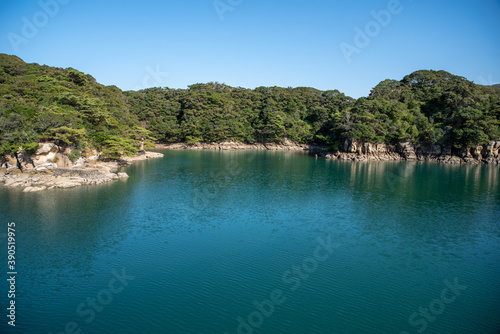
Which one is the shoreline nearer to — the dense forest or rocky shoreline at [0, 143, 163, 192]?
rocky shoreline at [0, 143, 163, 192]

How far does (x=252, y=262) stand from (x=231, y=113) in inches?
2470

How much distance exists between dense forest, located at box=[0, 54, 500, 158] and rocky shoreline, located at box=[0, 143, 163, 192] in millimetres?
1265

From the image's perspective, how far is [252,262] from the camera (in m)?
13.1

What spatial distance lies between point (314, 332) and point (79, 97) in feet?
113

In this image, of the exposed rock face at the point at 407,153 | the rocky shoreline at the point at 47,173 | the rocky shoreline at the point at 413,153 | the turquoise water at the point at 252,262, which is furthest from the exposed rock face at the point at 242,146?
the turquoise water at the point at 252,262

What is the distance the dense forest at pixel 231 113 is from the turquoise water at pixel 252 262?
9278mm

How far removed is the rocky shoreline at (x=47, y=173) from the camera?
987 inches

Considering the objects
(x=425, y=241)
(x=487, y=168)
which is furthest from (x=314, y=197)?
(x=487, y=168)

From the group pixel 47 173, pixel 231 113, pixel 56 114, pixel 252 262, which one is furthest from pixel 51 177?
pixel 231 113

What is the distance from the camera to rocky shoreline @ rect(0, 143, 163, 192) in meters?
25.1

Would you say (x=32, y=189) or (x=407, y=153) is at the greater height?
(x=407, y=153)

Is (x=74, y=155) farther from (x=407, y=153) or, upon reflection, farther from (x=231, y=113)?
(x=407, y=153)

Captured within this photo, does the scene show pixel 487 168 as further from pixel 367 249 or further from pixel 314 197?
pixel 367 249

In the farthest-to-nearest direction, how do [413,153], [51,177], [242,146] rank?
[242,146] → [413,153] → [51,177]
